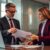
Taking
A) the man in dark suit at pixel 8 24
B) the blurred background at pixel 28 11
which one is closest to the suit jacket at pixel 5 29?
the man in dark suit at pixel 8 24

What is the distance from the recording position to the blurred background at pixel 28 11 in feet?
4.35

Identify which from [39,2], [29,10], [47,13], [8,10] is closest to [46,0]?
[39,2]

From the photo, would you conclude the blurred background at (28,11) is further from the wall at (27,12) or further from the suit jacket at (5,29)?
the suit jacket at (5,29)

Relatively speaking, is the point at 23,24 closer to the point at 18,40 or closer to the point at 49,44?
the point at 18,40

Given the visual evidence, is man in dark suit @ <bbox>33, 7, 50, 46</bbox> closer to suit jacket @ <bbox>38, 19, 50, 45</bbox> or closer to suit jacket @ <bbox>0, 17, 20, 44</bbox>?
suit jacket @ <bbox>38, 19, 50, 45</bbox>

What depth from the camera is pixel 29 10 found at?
4.66ft

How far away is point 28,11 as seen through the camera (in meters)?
1.41

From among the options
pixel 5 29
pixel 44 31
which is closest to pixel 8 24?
pixel 5 29

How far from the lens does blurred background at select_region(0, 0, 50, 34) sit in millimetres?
1327

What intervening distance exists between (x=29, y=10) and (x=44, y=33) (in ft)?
1.32

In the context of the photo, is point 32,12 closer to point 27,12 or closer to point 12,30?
point 27,12

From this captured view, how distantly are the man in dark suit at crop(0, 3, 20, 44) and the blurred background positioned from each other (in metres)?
0.12

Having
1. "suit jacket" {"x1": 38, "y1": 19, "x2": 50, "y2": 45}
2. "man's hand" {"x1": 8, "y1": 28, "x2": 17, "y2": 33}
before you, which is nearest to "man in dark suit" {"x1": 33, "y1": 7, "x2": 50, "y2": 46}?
"suit jacket" {"x1": 38, "y1": 19, "x2": 50, "y2": 45}

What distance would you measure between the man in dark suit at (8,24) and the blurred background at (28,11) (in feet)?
0.38
